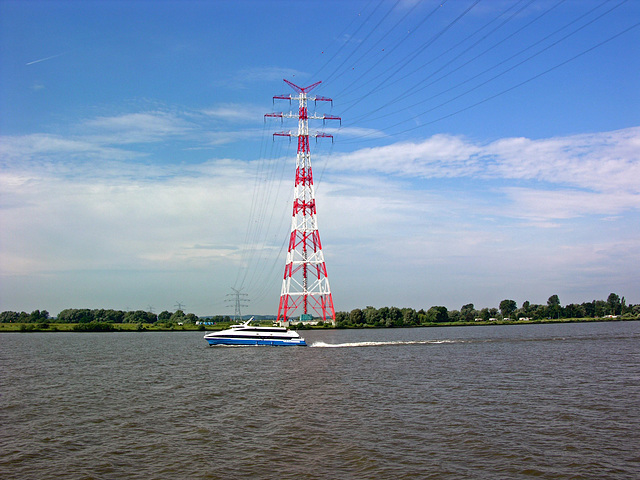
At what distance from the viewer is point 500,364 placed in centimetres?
4806

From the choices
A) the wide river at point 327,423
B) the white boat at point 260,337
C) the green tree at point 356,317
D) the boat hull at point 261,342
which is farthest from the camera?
the green tree at point 356,317

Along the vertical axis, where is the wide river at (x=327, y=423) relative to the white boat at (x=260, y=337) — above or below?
below

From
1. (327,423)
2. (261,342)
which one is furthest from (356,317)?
(327,423)

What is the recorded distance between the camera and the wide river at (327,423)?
1770 centimetres

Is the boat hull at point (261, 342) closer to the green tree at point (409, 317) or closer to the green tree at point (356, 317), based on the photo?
the green tree at point (356, 317)

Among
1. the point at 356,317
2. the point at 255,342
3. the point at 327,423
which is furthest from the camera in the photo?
the point at 356,317

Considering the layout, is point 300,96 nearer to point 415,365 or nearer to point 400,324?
point 415,365

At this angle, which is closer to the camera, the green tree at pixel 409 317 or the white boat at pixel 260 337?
the white boat at pixel 260 337

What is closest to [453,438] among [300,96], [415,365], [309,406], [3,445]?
[309,406]

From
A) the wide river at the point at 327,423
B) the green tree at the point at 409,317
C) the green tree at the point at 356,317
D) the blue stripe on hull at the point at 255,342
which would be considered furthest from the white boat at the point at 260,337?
the green tree at the point at 409,317

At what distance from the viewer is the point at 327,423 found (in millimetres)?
24078

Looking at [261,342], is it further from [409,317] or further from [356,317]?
[409,317]

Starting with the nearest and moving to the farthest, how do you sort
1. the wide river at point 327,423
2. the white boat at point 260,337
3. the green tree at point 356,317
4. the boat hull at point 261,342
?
1. the wide river at point 327,423
2. the boat hull at point 261,342
3. the white boat at point 260,337
4. the green tree at point 356,317

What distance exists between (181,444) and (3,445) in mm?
7188
